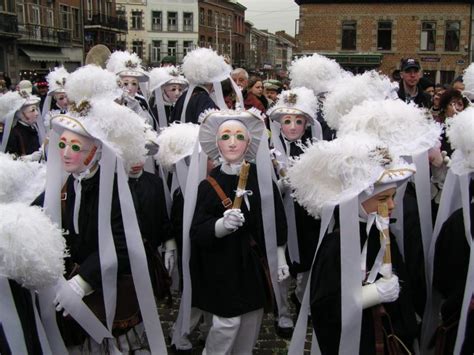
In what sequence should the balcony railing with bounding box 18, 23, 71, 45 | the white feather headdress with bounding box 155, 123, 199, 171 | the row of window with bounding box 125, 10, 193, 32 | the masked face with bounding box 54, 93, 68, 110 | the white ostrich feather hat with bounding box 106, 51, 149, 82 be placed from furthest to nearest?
1. the row of window with bounding box 125, 10, 193, 32
2. the balcony railing with bounding box 18, 23, 71, 45
3. the masked face with bounding box 54, 93, 68, 110
4. the white ostrich feather hat with bounding box 106, 51, 149, 82
5. the white feather headdress with bounding box 155, 123, 199, 171

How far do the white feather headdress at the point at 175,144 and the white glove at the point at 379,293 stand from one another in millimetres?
2482

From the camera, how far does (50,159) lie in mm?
3518

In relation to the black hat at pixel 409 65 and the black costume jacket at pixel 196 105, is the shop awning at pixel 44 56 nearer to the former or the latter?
the black costume jacket at pixel 196 105

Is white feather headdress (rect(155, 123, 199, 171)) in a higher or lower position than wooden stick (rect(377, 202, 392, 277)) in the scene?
higher

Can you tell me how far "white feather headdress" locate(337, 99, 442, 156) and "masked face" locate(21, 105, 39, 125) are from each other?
502cm

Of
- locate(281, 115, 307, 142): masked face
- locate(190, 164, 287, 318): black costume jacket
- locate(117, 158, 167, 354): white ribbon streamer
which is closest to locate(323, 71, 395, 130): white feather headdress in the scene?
locate(281, 115, 307, 142): masked face

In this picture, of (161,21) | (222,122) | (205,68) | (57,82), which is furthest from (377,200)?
(161,21)

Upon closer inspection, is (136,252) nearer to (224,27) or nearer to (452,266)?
(452,266)

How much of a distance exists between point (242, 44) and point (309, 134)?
73.4 metres

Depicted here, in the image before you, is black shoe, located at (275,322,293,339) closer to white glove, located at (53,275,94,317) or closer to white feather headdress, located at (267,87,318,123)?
white feather headdress, located at (267,87,318,123)

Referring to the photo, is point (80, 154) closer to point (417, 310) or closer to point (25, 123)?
point (417, 310)

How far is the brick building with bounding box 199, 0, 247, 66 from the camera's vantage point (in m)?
62.9

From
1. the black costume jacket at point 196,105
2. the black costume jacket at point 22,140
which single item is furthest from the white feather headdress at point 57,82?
the black costume jacket at point 196,105

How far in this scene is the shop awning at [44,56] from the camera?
33306mm
